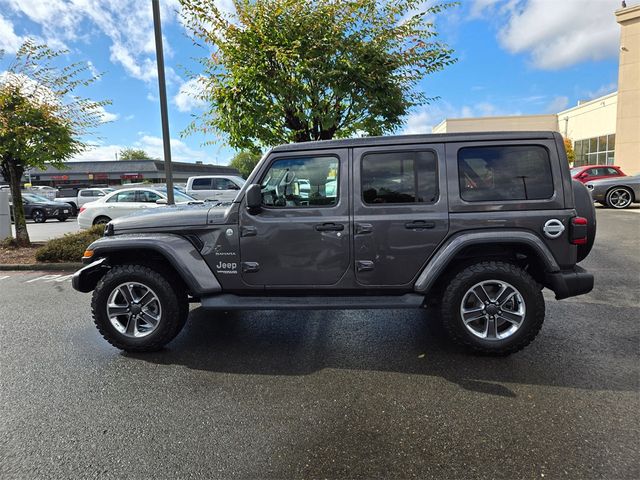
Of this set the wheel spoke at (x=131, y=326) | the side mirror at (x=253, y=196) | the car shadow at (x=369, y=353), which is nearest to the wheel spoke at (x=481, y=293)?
the car shadow at (x=369, y=353)

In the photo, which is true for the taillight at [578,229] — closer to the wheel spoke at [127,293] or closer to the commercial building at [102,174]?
the wheel spoke at [127,293]

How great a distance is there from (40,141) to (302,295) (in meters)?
8.13

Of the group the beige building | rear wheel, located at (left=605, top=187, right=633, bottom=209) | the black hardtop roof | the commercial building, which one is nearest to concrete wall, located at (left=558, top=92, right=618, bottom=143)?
the beige building

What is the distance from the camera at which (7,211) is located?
10.1 m

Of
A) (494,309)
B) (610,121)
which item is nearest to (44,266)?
(494,309)

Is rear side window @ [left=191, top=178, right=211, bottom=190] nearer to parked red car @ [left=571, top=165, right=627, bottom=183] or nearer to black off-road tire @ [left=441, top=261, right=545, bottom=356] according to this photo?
black off-road tire @ [left=441, top=261, right=545, bottom=356]

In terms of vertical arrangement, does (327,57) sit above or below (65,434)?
above

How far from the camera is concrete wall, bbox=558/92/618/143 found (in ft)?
106

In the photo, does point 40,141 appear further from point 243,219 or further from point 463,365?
point 463,365

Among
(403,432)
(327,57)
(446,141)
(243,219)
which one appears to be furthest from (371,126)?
(403,432)

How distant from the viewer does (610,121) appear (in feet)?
106

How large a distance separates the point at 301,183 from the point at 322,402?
1899 millimetres

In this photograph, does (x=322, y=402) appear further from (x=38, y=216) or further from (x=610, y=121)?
(x=610, y=121)

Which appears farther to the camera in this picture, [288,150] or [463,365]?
[288,150]
